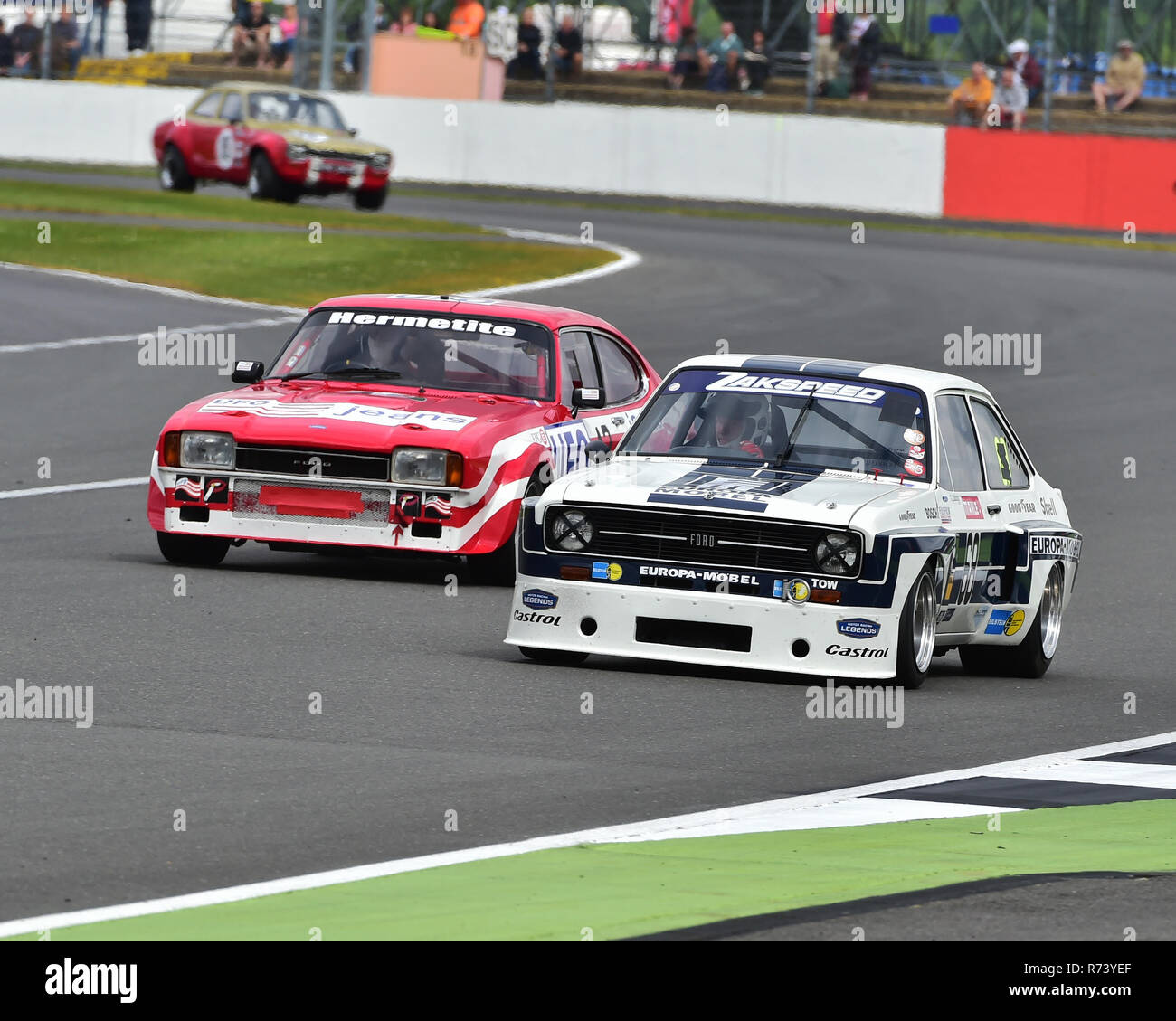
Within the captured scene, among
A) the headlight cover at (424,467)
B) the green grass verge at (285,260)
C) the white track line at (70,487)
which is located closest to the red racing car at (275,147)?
the green grass verge at (285,260)

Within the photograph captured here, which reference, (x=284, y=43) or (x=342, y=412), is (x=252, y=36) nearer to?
(x=284, y=43)

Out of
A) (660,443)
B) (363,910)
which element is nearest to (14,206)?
(660,443)

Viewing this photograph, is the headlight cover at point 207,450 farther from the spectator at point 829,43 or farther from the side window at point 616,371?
the spectator at point 829,43

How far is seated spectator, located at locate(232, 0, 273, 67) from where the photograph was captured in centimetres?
5300

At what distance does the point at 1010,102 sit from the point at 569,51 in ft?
34.2

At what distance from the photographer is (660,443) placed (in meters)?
11.6

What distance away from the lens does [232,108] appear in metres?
38.3

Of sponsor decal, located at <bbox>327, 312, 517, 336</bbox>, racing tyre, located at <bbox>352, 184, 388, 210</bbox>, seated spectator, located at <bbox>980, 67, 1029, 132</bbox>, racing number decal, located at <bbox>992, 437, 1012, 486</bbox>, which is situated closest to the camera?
racing number decal, located at <bbox>992, 437, 1012, 486</bbox>

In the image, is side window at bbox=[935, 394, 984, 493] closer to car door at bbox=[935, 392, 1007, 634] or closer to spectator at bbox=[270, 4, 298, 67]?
car door at bbox=[935, 392, 1007, 634]

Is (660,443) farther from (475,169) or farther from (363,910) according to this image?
(475,169)

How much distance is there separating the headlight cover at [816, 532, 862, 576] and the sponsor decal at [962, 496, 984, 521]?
3.57ft

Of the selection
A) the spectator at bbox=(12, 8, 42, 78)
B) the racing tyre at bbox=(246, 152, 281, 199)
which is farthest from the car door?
the spectator at bbox=(12, 8, 42, 78)

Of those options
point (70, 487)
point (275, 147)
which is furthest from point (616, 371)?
point (275, 147)

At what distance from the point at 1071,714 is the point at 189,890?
16.3ft
